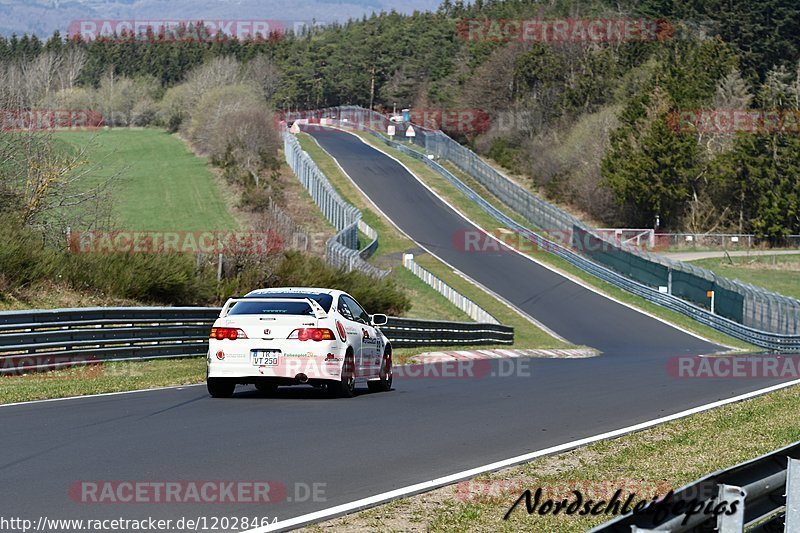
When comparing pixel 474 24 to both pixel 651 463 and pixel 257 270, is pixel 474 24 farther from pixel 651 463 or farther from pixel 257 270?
pixel 651 463

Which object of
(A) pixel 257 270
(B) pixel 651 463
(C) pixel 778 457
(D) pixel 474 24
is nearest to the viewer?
(C) pixel 778 457

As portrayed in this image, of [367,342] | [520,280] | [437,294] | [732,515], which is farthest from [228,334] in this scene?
[520,280]

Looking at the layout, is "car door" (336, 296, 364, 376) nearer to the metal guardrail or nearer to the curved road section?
the metal guardrail

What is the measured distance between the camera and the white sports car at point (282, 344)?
48.9 ft

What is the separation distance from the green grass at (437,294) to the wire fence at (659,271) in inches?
359

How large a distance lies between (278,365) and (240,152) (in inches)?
2936

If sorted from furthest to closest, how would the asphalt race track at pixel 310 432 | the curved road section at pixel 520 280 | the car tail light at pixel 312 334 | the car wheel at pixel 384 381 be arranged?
the curved road section at pixel 520 280 → the car wheel at pixel 384 381 → the car tail light at pixel 312 334 → the asphalt race track at pixel 310 432

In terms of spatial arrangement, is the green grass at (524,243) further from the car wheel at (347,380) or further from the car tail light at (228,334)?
the car tail light at (228,334)

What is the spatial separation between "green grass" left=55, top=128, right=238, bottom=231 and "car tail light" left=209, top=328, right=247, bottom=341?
37118 millimetres

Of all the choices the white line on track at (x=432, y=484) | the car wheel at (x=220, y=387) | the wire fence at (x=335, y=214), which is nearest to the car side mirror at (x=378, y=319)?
the car wheel at (x=220, y=387)

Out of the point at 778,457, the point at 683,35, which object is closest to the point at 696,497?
the point at 778,457

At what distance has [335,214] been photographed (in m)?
66.8

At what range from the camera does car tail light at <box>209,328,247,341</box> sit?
49.1 ft

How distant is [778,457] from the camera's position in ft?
22.4
